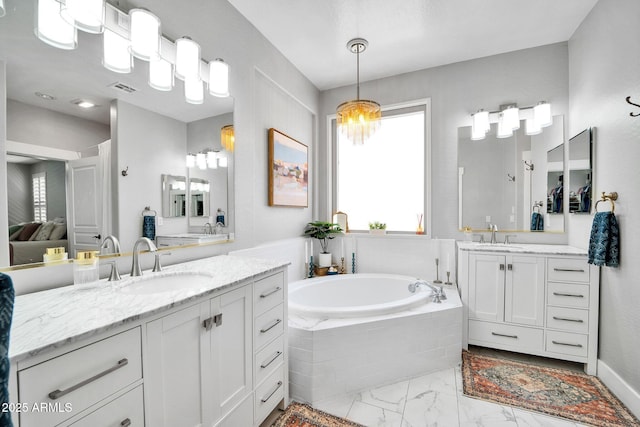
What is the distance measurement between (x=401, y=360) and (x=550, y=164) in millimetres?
2265

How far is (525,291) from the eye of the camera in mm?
2277

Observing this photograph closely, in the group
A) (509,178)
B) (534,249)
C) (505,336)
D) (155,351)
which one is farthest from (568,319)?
(155,351)

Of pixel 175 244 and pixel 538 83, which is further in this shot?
pixel 538 83

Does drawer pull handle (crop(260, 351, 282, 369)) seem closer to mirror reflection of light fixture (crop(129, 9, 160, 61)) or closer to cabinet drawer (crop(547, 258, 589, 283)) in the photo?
mirror reflection of light fixture (crop(129, 9, 160, 61))

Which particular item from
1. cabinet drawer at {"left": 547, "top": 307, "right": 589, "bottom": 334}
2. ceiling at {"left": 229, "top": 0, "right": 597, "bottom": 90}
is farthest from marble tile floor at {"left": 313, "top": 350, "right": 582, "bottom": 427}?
ceiling at {"left": 229, "top": 0, "right": 597, "bottom": 90}

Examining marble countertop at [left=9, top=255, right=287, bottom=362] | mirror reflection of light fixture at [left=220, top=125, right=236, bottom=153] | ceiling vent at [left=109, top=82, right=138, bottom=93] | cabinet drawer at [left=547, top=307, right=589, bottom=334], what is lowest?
cabinet drawer at [left=547, top=307, right=589, bottom=334]

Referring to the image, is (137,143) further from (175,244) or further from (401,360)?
(401,360)

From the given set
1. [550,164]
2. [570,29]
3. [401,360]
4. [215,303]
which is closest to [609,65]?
[570,29]

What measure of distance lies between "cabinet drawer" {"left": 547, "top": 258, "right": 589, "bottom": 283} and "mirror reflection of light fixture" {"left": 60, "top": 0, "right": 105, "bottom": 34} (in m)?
3.17

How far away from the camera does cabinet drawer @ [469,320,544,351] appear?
2242mm

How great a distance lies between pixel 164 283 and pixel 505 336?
2.60m

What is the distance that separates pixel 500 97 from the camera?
2.79 m

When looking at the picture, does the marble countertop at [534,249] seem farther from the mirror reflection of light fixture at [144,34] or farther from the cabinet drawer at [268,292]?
the mirror reflection of light fixture at [144,34]

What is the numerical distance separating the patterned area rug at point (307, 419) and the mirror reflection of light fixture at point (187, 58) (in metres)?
2.08
